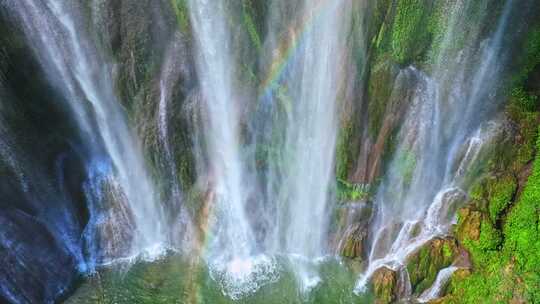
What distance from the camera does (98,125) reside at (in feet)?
35.2

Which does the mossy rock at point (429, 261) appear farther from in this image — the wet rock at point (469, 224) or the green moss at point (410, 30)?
the green moss at point (410, 30)

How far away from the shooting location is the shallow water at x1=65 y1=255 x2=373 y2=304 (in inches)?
410

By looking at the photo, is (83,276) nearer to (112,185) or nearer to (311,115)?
(112,185)

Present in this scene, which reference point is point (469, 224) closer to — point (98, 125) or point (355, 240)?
point (355, 240)

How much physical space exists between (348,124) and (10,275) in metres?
9.45

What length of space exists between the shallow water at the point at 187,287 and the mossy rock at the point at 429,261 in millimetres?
1404

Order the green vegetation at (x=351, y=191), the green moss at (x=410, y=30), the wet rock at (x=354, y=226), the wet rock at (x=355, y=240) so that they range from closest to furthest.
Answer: the green moss at (x=410, y=30)
the green vegetation at (x=351, y=191)
the wet rock at (x=354, y=226)
the wet rock at (x=355, y=240)

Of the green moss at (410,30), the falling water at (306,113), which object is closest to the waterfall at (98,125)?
the falling water at (306,113)

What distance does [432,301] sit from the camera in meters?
10.2

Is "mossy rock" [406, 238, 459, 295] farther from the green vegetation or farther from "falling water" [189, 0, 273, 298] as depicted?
"falling water" [189, 0, 273, 298]

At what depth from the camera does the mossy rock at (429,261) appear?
10141mm

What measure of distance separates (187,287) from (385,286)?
5.51 m

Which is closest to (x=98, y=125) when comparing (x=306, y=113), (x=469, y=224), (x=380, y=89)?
(x=306, y=113)

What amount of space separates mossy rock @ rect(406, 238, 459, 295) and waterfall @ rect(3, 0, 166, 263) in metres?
7.63
